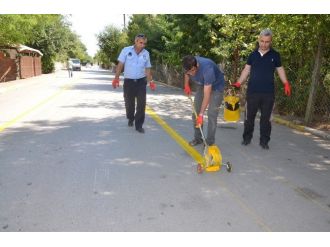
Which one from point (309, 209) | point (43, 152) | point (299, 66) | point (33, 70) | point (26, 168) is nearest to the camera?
point (309, 209)

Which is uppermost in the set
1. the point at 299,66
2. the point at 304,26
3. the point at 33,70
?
the point at 304,26

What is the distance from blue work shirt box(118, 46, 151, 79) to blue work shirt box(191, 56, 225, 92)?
2040 mm

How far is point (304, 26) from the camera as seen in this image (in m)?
8.88

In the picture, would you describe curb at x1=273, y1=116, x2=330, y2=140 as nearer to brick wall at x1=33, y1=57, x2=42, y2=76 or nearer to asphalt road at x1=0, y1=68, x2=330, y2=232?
asphalt road at x1=0, y1=68, x2=330, y2=232

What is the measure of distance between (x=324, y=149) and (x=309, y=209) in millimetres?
3335

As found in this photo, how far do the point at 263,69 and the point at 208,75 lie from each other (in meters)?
1.43

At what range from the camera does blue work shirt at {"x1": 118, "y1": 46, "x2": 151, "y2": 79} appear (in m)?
7.84

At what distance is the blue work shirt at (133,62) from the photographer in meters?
7.84

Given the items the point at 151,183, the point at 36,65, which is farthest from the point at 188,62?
the point at 36,65

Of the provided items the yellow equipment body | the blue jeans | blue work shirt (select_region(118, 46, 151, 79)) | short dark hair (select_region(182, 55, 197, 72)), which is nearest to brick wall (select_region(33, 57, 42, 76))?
blue work shirt (select_region(118, 46, 151, 79))

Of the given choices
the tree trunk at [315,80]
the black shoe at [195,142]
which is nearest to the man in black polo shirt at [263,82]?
the black shoe at [195,142]

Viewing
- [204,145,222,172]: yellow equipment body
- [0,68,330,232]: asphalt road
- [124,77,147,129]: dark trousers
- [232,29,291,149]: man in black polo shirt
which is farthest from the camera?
[124,77,147,129]: dark trousers

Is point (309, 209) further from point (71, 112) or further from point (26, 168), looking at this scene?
point (71, 112)
